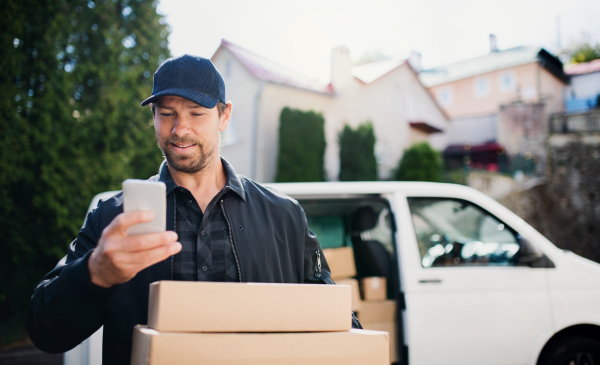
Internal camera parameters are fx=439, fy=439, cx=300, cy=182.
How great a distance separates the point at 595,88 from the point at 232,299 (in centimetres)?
3442

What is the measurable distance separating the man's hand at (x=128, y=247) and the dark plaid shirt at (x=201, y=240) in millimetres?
466

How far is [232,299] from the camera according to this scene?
126 centimetres

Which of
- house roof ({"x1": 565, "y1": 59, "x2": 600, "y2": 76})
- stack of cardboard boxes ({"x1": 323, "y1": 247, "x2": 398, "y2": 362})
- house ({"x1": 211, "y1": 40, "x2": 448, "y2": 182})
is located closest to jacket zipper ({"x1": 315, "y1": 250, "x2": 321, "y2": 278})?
stack of cardboard boxes ({"x1": 323, "y1": 247, "x2": 398, "y2": 362})

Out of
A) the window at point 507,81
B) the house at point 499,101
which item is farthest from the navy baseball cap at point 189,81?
the window at point 507,81

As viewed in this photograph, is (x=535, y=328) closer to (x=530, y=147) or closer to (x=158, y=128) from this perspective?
(x=158, y=128)

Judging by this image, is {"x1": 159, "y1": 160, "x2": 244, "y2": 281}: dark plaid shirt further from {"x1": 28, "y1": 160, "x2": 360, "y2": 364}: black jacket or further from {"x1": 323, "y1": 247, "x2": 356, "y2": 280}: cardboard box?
{"x1": 323, "y1": 247, "x2": 356, "y2": 280}: cardboard box

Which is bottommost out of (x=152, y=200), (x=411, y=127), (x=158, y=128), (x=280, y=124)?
(x=152, y=200)

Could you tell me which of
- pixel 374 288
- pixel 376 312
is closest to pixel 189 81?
pixel 376 312

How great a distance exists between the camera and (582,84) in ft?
99.5

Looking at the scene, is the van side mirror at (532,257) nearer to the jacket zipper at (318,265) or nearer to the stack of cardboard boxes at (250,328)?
the jacket zipper at (318,265)

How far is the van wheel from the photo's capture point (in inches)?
125

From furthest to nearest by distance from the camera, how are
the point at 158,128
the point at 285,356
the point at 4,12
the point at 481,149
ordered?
the point at 481,149 < the point at 4,12 < the point at 158,128 < the point at 285,356

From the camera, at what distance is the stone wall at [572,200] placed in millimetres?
8109

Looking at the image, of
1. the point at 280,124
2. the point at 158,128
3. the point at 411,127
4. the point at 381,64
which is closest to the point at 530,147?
the point at 411,127
